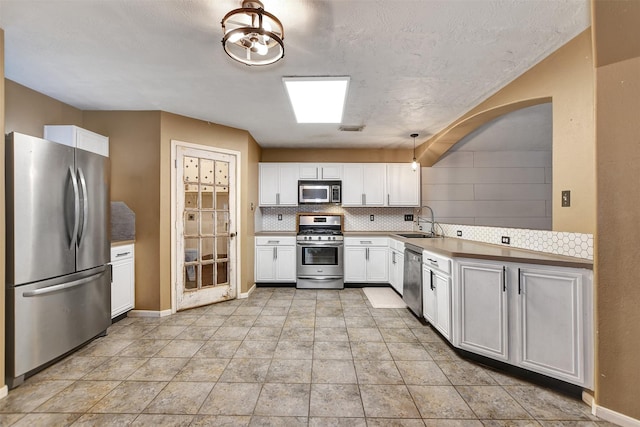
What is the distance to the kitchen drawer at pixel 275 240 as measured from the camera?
4395 millimetres

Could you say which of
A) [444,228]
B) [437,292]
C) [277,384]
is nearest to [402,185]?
[444,228]

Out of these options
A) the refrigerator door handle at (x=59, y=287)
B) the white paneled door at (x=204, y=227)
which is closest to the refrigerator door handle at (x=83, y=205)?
the refrigerator door handle at (x=59, y=287)

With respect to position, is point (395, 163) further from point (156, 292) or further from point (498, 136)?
point (156, 292)

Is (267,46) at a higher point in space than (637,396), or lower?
higher

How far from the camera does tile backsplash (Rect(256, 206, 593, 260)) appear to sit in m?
1.92

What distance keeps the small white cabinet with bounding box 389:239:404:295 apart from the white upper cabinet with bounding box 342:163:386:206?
82 centimetres

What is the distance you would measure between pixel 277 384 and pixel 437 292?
1.64 metres

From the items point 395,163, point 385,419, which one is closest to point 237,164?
Result: point 395,163

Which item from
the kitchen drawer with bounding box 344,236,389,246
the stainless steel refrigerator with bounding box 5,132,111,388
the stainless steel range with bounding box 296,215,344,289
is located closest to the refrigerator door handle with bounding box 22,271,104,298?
the stainless steel refrigerator with bounding box 5,132,111,388

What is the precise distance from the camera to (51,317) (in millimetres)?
2080

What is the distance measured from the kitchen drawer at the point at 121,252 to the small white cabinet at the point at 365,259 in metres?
2.89

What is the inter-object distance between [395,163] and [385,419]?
3.85 meters

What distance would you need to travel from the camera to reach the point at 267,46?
165 cm

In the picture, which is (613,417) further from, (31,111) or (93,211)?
(31,111)
